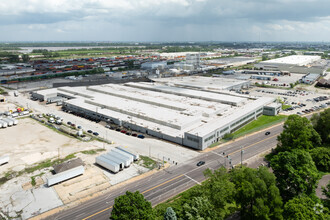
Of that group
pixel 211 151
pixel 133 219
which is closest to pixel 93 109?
pixel 211 151

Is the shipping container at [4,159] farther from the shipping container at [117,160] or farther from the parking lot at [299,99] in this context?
the parking lot at [299,99]

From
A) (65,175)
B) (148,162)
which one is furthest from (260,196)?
(65,175)

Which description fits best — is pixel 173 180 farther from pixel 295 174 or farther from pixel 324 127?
pixel 324 127

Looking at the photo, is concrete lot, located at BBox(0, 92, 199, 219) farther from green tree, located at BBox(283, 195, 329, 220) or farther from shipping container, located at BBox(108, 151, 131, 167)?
green tree, located at BBox(283, 195, 329, 220)

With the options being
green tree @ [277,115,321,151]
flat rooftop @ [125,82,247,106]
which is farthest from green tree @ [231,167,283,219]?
flat rooftop @ [125,82,247,106]

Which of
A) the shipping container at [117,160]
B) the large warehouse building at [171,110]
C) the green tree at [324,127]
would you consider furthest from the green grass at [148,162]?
the green tree at [324,127]

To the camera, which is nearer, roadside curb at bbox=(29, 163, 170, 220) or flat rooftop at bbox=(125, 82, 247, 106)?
roadside curb at bbox=(29, 163, 170, 220)

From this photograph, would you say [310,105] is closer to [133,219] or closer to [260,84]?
[260,84]
